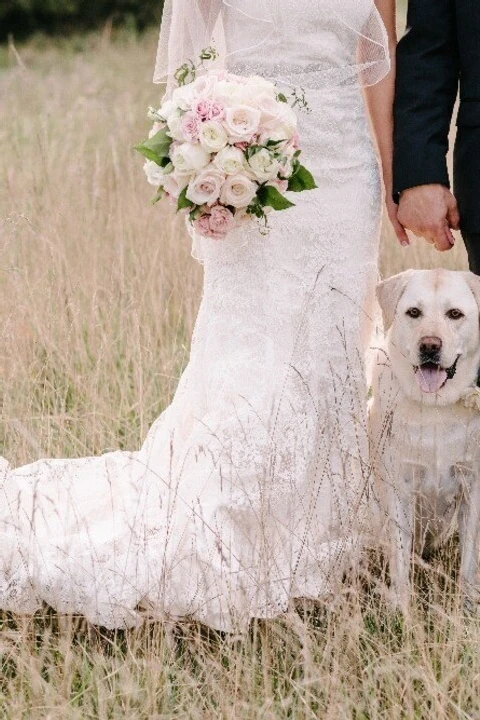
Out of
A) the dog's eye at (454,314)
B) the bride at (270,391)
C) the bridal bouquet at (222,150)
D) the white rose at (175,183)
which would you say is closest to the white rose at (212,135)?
the bridal bouquet at (222,150)

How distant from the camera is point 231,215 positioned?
119 inches

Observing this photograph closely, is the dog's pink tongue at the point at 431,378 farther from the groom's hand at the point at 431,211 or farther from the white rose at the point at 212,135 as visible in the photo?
the white rose at the point at 212,135

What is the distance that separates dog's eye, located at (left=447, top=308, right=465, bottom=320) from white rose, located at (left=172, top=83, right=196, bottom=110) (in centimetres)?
104

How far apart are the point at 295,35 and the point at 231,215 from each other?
736mm

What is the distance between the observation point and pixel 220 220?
3000mm

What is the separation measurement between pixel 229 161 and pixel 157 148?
23 centimetres

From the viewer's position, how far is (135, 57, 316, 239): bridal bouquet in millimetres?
2912

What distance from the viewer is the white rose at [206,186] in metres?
2.92

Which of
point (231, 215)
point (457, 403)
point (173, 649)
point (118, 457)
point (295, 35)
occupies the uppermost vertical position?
point (295, 35)

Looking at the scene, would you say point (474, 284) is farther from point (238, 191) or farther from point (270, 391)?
point (238, 191)

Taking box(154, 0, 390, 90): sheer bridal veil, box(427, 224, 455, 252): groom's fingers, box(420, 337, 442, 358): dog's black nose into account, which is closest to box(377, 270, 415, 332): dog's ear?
box(427, 224, 455, 252): groom's fingers

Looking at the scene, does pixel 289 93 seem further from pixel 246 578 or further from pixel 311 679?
pixel 311 679

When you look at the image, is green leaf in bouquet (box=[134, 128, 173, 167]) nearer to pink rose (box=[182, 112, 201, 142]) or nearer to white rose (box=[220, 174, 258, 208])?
pink rose (box=[182, 112, 201, 142])

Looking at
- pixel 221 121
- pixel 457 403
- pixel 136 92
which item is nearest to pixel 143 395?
pixel 457 403
